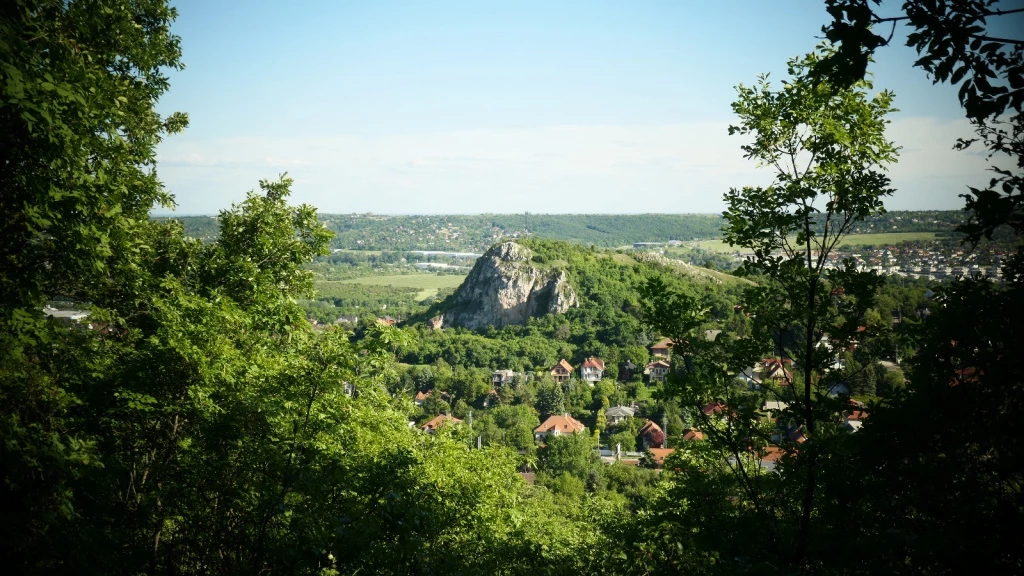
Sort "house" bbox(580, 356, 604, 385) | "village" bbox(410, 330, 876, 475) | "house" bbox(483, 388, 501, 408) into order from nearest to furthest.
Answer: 1. "village" bbox(410, 330, 876, 475)
2. "house" bbox(483, 388, 501, 408)
3. "house" bbox(580, 356, 604, 385)

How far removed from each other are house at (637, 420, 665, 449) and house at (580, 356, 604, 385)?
22340mm

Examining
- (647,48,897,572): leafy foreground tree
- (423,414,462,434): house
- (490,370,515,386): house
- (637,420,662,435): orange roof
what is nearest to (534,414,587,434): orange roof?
(637,420,662,435): orange roof

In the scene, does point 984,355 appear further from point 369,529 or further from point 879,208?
point 369,529

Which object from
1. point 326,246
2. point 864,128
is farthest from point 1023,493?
point 326,246

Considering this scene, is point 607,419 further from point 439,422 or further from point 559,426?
point 439,422

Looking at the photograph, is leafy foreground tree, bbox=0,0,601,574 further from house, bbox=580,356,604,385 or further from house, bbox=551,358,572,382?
house, bbox=551,358,572,382

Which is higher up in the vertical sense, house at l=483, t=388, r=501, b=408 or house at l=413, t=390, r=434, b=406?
house at l=413, t=390, r=434, b=406

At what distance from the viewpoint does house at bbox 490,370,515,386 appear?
84.4 metres

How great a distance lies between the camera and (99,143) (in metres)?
6.36

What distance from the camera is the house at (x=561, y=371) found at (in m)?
84.5

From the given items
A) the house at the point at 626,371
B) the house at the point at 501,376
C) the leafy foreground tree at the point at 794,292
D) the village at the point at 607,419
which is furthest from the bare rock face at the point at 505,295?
the leafy foreground tree at the point at 794,292

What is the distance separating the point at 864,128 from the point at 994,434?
2.98 meters

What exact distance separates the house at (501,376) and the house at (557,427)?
20.5m

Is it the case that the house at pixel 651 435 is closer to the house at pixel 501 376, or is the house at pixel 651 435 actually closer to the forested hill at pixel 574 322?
the forested hill at pixel 574 322
